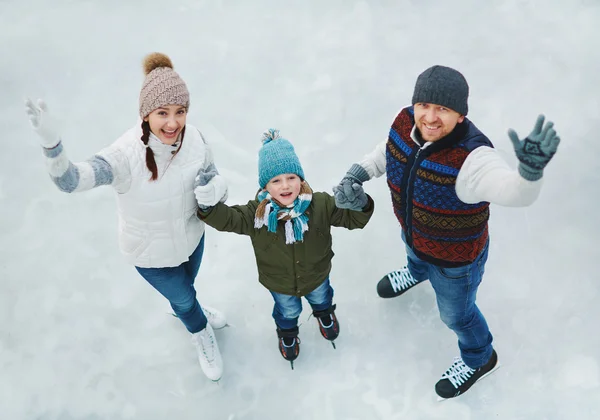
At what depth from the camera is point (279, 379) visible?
245 centimetres

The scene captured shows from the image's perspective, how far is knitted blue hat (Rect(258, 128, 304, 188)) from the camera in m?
1.90

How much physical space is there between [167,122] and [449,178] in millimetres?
882

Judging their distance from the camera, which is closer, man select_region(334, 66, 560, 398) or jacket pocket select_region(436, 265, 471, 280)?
man select_region(334, 66, 560, 398)

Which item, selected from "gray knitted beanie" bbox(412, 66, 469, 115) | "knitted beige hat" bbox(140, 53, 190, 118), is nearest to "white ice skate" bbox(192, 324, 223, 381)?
"knitted beige hat" bbox(140, 53, 190, 118)

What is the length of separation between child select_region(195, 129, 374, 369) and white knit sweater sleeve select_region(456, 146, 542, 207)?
36 cm

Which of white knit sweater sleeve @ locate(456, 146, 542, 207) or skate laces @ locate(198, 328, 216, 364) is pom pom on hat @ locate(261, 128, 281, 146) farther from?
skate laces @ locate(198, 328, 216, 364)

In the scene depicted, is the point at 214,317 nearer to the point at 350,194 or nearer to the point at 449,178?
the point at 350,194

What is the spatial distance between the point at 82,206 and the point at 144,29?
4.80 ft

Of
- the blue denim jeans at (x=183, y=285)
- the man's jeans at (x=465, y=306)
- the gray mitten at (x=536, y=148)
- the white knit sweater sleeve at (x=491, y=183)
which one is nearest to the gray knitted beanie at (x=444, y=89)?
the white knit sweater sleeve at (x=491, y=183)

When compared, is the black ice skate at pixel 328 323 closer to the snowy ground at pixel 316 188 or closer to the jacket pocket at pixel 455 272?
the snowy ground at pixel 316 188

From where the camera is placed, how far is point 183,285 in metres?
2.21

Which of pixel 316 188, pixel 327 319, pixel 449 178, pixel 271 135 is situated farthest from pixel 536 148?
pixel 316 188

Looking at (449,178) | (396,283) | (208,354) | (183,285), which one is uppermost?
(449,178)

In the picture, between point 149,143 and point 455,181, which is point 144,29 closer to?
point 149,143
